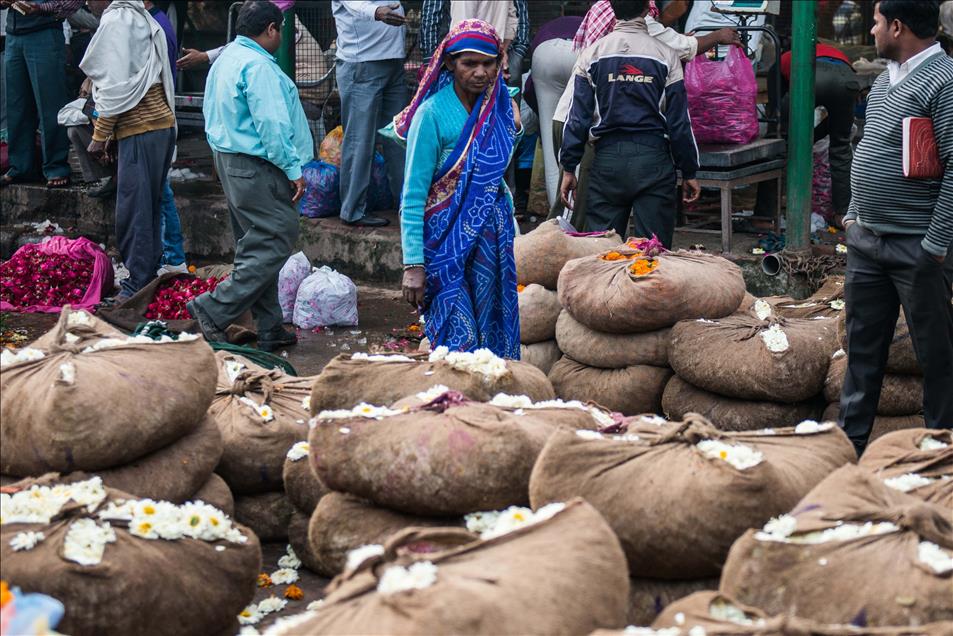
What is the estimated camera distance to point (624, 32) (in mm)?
6711

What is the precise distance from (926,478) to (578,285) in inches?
102

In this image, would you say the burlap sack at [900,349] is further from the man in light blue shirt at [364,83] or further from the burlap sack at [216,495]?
the man in light blue shirt at [364,83]

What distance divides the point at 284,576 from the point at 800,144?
15.9 ft

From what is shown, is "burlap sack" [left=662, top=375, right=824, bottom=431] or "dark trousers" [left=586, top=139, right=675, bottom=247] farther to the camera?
"dark trousers" [left=586, top=139, right=675, bottom=247]

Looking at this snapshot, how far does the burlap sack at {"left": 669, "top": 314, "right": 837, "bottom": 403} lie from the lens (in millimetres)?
5523

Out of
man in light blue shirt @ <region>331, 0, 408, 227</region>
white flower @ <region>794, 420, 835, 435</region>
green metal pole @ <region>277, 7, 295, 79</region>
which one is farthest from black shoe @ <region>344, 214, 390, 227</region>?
white flower @ <region>794, 420, 835, 435</region>

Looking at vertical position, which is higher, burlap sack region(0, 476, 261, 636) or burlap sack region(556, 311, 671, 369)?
burlap sack region(0, 476, 261, 636)

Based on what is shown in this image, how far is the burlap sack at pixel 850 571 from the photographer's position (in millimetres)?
2805

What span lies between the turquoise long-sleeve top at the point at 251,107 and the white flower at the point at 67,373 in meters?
3.48

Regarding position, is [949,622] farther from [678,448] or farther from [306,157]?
[306,157]

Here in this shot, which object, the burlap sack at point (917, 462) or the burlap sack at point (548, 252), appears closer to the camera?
the burlap sack at point (917, 462)

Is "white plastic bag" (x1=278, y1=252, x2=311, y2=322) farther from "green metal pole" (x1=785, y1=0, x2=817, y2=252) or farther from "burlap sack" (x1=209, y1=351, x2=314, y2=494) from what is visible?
"burlap sack" (x1=209, y1=351, x2=314, y2=494)

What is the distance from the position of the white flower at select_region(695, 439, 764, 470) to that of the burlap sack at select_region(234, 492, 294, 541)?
1.79 m

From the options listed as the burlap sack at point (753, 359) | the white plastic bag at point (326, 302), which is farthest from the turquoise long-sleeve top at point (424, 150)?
the white plastic bag at point (326, 302)
